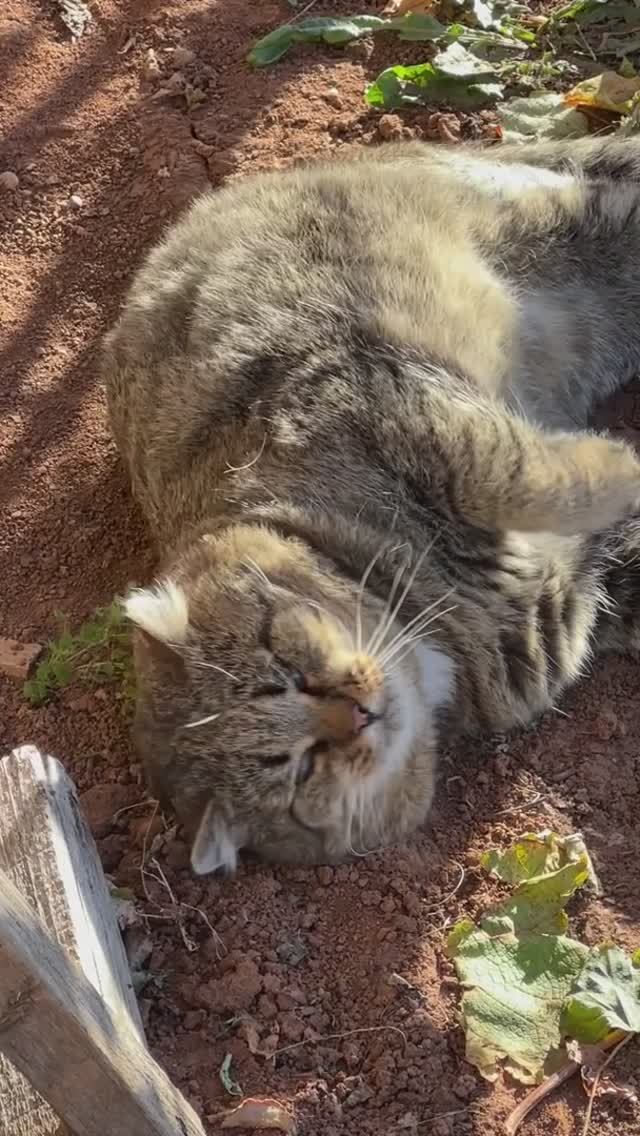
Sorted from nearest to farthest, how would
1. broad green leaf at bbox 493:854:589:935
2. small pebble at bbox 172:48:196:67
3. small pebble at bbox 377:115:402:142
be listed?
broad green leaf at bbox 493:854:589:935 → small pebble at bbox 377:115:402:142 → small pebble at bbox 172:48:196:67

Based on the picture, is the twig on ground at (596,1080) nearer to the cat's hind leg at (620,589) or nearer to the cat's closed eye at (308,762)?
the cat's closed eye at (308,762)

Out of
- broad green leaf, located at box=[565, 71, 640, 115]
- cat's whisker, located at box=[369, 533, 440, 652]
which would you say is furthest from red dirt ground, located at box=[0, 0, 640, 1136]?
cat's whisker, located at box=[369, 533, 440, 652]

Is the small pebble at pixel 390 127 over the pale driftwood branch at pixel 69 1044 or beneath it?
over

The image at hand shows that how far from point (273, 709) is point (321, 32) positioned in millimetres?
3597

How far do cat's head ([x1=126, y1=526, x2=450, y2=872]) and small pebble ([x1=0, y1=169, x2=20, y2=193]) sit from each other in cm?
268

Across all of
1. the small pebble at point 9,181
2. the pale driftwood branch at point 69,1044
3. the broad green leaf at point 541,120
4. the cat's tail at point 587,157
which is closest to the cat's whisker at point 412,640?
the pale driftwood branch at point 69,1044

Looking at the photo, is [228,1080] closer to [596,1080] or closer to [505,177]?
[596,1080]

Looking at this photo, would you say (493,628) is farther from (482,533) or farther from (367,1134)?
(367,1134)

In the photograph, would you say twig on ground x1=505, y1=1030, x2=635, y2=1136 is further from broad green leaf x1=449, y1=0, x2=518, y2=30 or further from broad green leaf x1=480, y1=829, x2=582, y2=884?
broad green leaf x1=449, y1=0, x2=518, y2=30

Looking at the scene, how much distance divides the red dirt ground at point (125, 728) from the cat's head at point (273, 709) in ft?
→ 0.52

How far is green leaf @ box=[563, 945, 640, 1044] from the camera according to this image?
8.72ft

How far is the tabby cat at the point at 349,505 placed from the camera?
3.02 m

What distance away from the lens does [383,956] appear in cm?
292

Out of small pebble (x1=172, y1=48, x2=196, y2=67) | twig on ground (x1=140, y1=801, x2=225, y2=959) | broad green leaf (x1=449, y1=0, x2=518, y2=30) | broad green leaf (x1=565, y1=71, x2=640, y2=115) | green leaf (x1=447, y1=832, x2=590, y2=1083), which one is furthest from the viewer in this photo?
small pebble (x1=172, y1=48, x2=196, y2=67)
